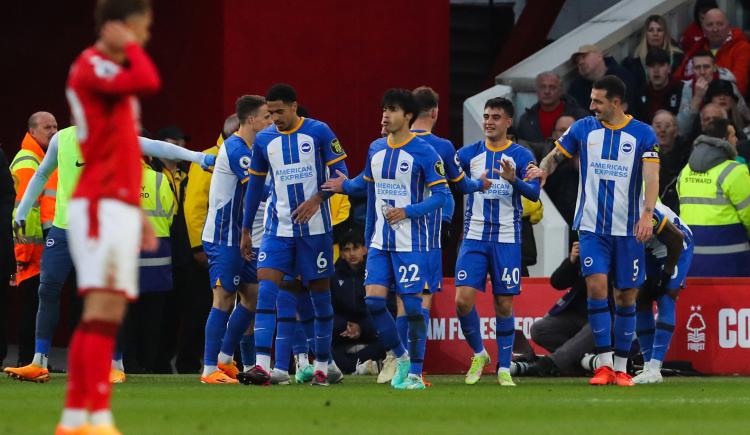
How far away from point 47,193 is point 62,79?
18.2 feet

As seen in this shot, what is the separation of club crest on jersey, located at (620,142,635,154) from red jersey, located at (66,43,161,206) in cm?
624

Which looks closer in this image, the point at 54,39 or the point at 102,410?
the point at 102,410

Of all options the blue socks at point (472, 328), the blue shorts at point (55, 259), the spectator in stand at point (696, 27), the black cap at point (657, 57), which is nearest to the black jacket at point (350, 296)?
the blue socks at point (472, 328)

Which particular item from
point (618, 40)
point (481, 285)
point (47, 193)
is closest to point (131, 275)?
point (481, 285)

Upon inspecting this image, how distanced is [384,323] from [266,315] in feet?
2.99

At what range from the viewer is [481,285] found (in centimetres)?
1311

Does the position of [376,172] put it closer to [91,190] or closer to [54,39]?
[91,190]

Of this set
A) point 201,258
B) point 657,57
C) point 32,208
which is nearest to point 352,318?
point 201,258

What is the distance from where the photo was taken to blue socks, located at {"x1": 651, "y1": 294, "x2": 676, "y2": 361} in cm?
1348

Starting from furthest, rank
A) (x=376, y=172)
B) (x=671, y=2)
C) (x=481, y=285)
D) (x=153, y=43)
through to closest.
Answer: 1. (x=671, y=2)
2. (x=153, y=43)
3. (x=481, y=285)
4. (x=376, y=172)

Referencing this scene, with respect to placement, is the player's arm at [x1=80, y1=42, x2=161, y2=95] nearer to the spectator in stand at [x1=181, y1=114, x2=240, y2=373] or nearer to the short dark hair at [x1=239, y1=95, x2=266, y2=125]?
the short dark hair at [x1=239, y1=95, x2=266, y2=125]

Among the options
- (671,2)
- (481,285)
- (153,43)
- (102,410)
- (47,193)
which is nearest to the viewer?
(102,410)

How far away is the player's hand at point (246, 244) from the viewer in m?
12.6

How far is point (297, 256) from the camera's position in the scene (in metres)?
12.5
